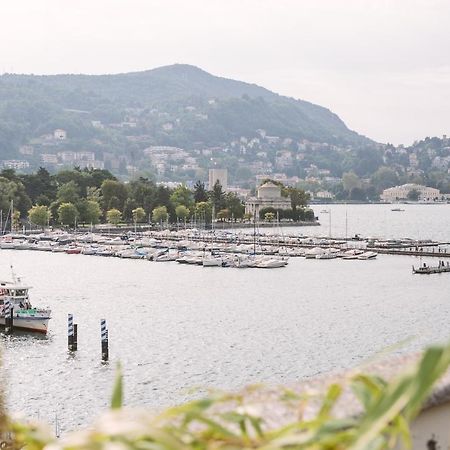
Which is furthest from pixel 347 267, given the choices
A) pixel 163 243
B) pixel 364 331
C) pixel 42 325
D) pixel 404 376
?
pixel 404 376

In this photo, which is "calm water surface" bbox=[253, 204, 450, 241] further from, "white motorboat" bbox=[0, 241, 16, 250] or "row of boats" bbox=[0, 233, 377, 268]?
"white motorboat" bbox=[0, 241, 16, 250]

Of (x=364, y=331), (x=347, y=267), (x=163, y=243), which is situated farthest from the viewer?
(x=163, y=243)

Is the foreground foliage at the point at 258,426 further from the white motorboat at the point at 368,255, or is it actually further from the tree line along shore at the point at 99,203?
the tree line along shore at the point at 99,203

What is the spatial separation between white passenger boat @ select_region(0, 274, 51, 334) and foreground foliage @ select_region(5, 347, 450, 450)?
878 inches

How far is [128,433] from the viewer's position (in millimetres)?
932

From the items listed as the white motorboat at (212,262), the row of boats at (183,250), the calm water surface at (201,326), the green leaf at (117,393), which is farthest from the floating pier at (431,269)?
the green leaf at (117,393)

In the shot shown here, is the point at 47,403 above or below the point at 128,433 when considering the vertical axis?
below

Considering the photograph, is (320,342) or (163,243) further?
(163,243)

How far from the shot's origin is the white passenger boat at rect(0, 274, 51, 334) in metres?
23.0

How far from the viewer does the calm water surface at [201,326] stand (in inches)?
663

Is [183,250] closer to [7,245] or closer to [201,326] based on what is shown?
[7,245]

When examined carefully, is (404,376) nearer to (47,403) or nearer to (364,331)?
(47,403)

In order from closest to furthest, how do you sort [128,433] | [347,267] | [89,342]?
[128,433] → [89,342] → [347,267]

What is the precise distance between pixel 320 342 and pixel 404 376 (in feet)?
70.4
